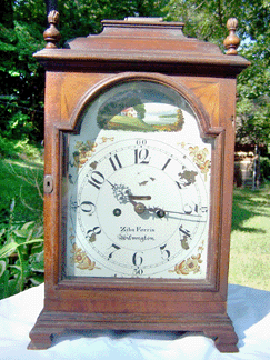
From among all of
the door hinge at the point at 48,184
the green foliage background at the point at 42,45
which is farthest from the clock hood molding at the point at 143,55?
the green foliage background at the point at 42,45

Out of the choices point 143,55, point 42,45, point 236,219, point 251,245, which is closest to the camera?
point 143,55

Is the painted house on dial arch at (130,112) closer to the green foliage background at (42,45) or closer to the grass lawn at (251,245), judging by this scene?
the grass lawn at (251,245)

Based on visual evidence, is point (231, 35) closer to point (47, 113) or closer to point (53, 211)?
point (47, 113)

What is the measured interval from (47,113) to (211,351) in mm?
835

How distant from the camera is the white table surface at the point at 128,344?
100cm

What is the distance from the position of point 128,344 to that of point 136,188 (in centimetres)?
46

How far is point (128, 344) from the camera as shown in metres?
1.08

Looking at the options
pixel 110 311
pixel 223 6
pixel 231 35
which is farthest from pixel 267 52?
pixel 110 311

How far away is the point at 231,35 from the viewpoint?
109 centimetres

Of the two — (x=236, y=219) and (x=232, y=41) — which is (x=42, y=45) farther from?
(x=232, y=41)

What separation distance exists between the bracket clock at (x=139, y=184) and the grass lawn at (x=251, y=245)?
7.21ft

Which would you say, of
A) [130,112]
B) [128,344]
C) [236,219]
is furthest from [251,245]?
[130,112]

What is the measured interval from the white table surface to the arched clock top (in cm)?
62

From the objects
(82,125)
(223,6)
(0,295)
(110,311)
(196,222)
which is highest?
(223,6)
